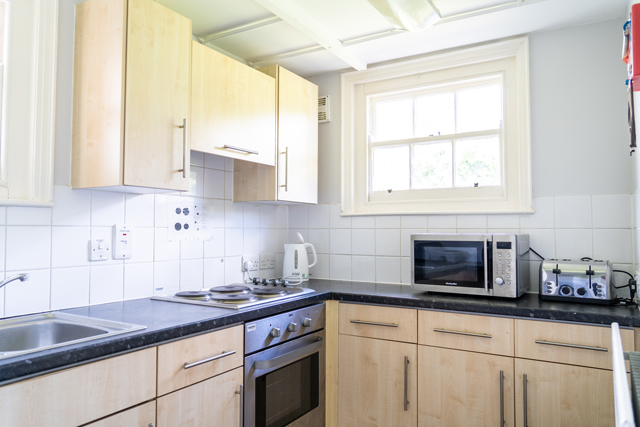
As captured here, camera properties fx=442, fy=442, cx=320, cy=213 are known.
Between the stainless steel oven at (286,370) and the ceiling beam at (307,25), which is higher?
the ceiling beam at (307,25)

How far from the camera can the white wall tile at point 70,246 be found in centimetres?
178

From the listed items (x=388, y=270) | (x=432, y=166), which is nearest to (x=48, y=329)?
(x=388, y=270)

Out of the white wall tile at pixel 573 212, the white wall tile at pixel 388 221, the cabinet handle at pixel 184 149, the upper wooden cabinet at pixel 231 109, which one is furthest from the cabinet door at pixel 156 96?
the white wall tile at pixel 573 212

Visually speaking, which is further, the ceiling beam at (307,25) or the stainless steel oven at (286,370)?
the ceiling beam at (307,25)

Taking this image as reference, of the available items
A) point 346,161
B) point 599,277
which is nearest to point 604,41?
point 599,277

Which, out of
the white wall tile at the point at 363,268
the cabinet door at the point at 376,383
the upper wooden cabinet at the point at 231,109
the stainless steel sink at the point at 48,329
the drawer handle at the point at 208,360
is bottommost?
the cabinet door at the point at 376,383

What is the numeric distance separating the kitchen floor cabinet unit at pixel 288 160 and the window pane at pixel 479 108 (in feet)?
3.09

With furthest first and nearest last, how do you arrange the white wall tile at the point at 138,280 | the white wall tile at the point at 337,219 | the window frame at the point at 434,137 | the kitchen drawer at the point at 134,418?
1. the white wall tile at the point at 337,219
2. the window frame at the point at 434,137
3. the white wall tile at the point at 138,280
4. the kitchen drawer at the point at 134,418

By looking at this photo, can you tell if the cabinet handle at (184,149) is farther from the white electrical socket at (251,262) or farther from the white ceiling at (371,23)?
the white electrical socket at (251,262)

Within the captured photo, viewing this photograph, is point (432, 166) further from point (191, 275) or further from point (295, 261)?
point (191, 275)

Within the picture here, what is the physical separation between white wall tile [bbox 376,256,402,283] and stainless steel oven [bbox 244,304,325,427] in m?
0.61

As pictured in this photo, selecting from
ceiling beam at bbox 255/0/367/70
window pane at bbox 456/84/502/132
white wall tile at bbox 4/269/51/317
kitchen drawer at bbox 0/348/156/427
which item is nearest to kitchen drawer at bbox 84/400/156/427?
kitchen drawer at bbox 0/348/156/427

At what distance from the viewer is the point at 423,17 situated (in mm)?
1942

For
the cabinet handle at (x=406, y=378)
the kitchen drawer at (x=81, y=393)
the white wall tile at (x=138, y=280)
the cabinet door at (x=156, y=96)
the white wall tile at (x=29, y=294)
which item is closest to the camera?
the kitchen drawer at (x=81, y=393)
